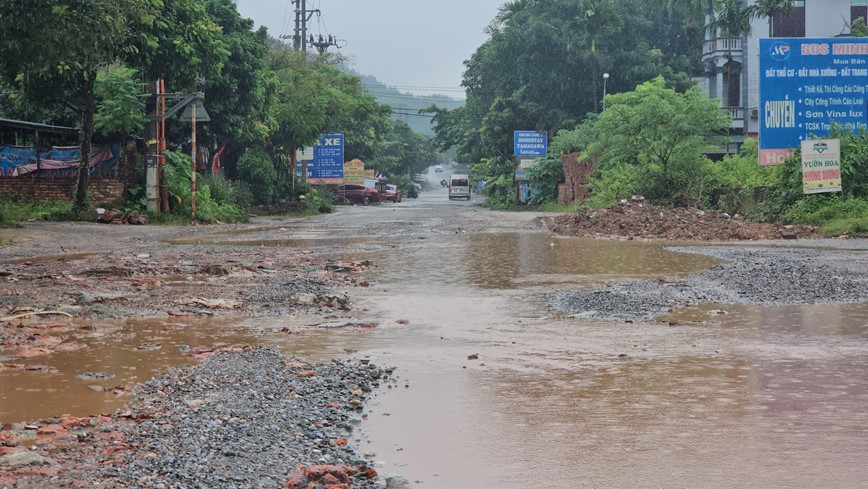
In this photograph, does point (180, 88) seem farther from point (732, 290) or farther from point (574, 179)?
point (574, 179)

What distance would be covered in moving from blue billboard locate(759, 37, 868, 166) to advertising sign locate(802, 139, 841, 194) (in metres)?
0.93

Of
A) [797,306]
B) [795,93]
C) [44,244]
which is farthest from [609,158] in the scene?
[797,306]

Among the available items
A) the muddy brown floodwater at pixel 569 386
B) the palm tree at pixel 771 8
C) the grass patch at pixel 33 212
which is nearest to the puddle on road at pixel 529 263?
the muddy brown floodwater at pixel 569 386

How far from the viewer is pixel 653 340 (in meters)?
8.87

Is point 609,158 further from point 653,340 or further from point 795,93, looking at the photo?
point 653,340

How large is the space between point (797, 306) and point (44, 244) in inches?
572

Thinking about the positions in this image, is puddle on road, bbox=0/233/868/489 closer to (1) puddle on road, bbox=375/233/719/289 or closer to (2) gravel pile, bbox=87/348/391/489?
(2) gravel pile, bbox=87/348/391/489

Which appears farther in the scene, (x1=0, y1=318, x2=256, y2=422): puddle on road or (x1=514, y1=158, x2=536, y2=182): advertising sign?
(x1=514, y1=158, x2=536, y2=182): advertising sign

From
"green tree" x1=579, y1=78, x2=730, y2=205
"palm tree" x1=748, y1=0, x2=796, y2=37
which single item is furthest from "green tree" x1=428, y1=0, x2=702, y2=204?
"green tree" x1=579, y1=78, x2=730, y2=205

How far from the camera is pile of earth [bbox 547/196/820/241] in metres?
23.6

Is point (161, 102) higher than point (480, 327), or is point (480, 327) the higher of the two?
point (161, 102)

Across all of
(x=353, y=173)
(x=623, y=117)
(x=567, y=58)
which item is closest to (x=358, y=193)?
(x=353, y=173)

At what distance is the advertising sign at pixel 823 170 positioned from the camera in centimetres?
2595

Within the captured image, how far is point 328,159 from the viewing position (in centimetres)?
6028
